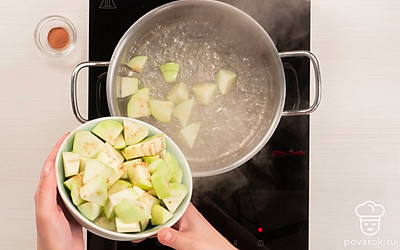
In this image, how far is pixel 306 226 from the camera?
40.9 inches

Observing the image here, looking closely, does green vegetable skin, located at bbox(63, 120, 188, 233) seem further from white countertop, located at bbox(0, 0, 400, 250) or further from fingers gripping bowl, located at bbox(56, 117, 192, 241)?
white countertop, located at bbox(0, 0, 400, 250)

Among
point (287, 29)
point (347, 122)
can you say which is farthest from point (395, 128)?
point (287, 29)

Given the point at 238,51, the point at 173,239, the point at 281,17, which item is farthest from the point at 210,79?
the point at 173,239

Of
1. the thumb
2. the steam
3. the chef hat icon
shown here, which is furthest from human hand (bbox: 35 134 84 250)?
the chef hat icon

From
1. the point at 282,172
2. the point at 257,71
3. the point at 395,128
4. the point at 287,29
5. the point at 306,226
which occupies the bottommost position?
the point at 306,226

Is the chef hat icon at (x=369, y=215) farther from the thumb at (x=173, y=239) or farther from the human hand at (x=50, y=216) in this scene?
the human hand at (x=50, y=216)

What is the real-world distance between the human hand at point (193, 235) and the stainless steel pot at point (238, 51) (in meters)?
0.10

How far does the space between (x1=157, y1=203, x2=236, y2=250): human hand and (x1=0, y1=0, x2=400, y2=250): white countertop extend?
31 cm

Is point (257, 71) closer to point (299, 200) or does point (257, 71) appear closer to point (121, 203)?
point (299, 200)

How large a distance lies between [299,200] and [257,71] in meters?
0.34

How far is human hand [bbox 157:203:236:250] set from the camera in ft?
2.54

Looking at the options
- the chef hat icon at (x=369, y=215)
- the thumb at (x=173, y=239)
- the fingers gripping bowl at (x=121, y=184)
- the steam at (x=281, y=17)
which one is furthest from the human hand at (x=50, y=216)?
the chef hat icon at (x=369, y=215)

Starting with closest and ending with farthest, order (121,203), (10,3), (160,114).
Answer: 1. (121,203)
2. (160,114)
3. (10,3)

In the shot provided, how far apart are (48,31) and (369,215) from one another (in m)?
0.91
